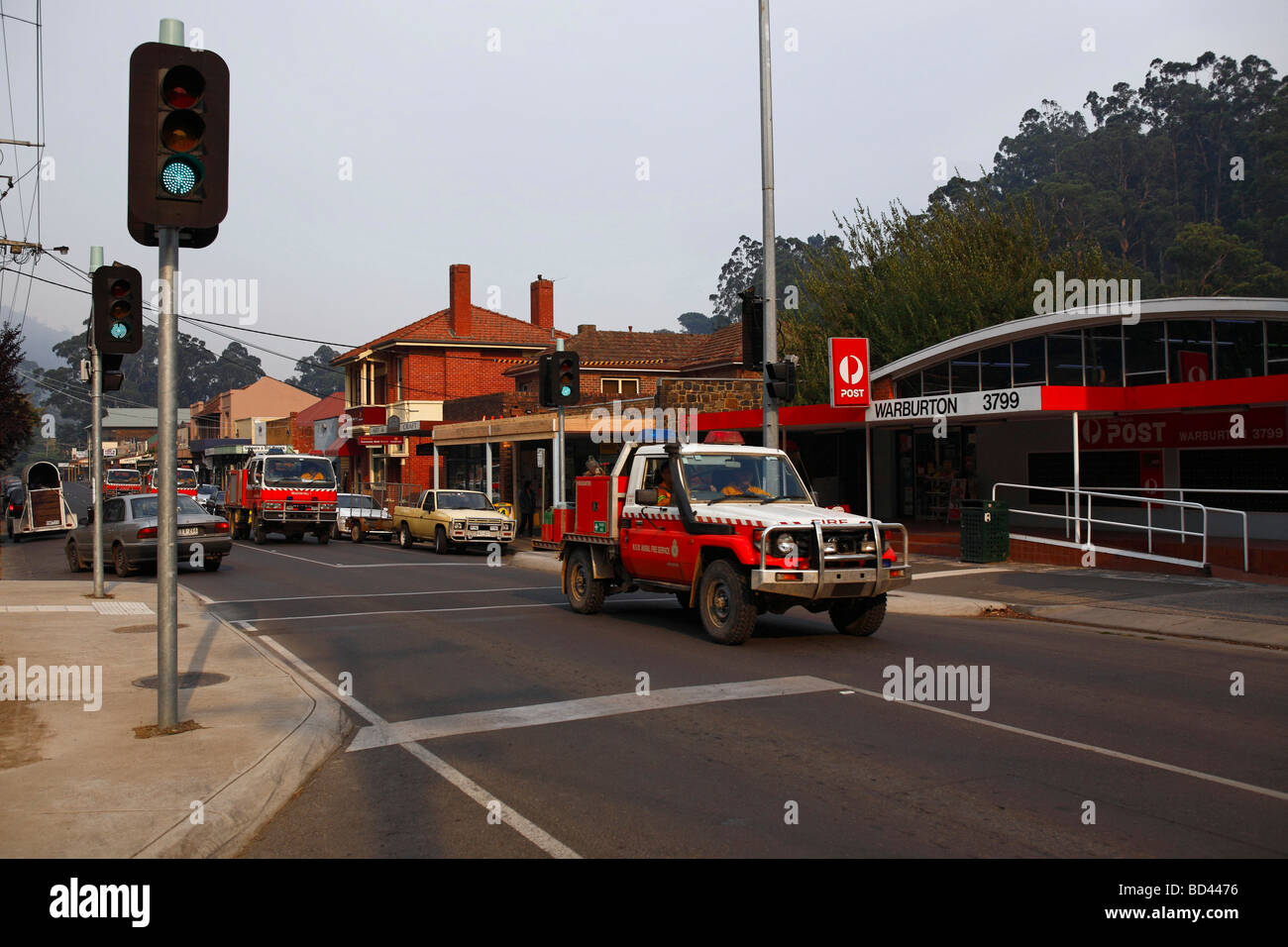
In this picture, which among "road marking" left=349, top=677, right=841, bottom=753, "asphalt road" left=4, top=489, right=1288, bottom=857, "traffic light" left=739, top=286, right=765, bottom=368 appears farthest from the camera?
"traffic light" left=739, top=286, right=765, bottom=368

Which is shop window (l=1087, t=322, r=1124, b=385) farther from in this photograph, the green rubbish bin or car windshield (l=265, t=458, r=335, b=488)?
car windshield (l=265, t=458, r=335, b=488)

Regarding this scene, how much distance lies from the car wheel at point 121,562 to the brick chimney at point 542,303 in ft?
117

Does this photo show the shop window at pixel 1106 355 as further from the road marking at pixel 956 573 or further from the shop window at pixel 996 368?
the road marking at pixel 956 573

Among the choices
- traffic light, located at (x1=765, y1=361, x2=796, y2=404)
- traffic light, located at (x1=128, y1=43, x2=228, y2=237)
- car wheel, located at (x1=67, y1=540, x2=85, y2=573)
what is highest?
traffic light, located at (x1=128, y1=43, x2=228, y2=237)

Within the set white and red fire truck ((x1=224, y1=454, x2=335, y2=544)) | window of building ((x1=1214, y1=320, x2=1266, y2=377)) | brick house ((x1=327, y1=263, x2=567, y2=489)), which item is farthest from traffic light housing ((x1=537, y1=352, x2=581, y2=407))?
brick house ((x1=327, y1=263, x2=567, y2=489))

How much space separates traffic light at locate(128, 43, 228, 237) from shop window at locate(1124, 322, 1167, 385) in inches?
783

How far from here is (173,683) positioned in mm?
7816

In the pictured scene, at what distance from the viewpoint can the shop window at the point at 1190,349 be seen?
2178 cm

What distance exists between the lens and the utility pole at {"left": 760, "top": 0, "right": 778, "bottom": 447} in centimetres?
1809

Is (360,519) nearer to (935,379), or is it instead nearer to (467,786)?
(935,379)

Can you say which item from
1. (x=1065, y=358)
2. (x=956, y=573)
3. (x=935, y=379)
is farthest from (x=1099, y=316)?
(x=956, y=573)

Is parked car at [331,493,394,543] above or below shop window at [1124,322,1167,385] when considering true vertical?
below
